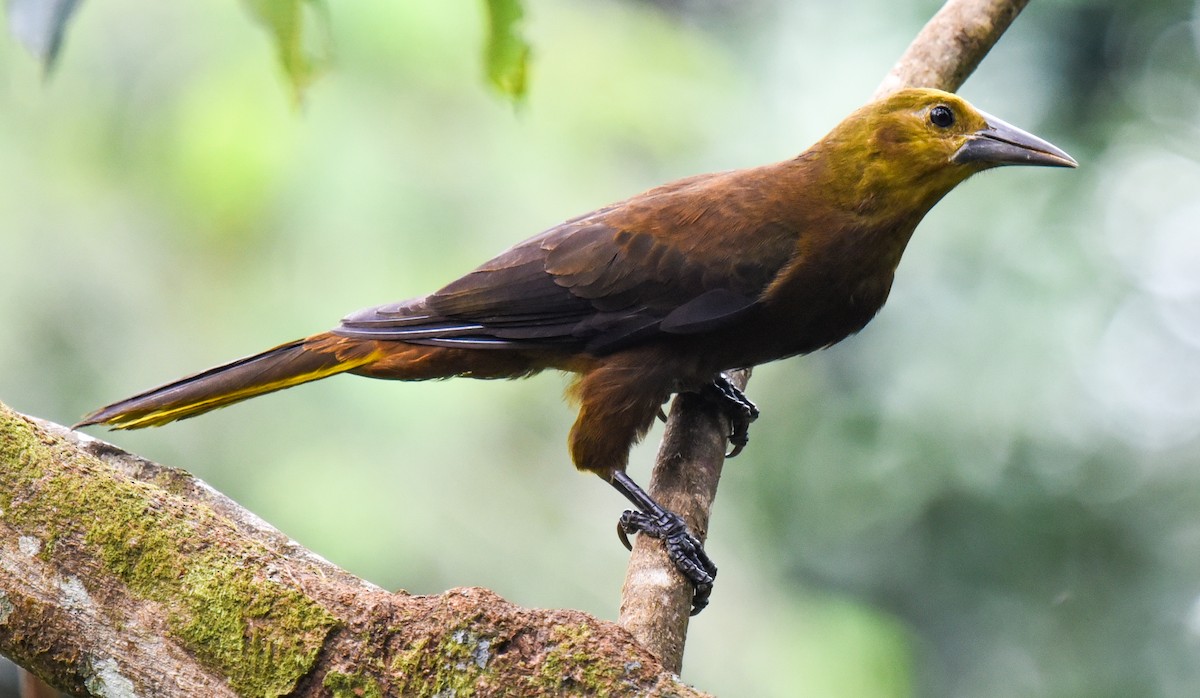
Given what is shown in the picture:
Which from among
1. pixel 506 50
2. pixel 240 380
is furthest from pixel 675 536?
pixel 506 50

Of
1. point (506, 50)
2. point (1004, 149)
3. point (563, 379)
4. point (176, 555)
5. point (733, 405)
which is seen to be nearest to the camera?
point (506, 50)

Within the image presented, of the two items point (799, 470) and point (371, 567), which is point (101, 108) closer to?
point (371, 567)

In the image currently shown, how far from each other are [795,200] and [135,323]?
3.35m

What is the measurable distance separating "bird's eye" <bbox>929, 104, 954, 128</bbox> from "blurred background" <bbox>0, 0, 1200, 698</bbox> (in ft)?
7.11

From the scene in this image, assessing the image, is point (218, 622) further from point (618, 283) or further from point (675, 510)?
point (618, 283)

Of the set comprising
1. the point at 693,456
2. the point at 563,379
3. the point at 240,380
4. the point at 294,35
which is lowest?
the point at 294,35

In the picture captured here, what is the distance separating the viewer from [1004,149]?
10.6 feet

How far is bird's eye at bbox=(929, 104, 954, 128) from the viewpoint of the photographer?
3293 millimetres

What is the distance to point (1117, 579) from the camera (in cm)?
550

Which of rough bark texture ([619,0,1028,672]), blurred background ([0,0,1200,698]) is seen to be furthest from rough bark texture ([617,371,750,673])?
blurred background ([0,0,1200,698])

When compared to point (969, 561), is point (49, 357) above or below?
below

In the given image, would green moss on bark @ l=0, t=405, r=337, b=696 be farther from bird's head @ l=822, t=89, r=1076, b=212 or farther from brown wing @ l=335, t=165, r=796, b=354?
bird's head @ l=822, t=89, r=1076, b=212

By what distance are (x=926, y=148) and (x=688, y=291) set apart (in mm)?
794

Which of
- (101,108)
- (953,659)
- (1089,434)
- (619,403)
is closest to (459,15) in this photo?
(101,108)
